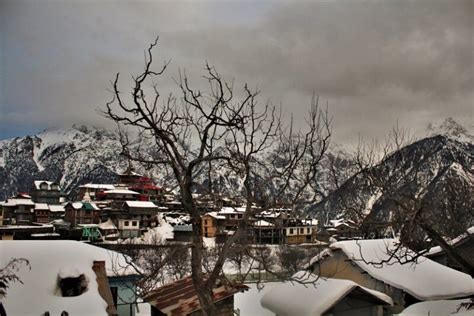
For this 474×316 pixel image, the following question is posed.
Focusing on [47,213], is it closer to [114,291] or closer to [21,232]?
[21,232]

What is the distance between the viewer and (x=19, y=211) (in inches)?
841

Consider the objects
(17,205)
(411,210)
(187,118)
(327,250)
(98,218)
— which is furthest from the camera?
(98,218)

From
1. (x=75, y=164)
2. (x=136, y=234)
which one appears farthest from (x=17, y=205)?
(x=75, y=164)

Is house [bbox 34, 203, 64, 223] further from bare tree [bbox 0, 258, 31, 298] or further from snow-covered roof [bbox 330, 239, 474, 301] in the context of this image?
snow-covered roof [bbox 330, 239, 474, 301]

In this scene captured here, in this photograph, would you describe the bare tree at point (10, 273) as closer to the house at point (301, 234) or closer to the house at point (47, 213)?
the house at point (47, 213)

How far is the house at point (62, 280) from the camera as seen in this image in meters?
6.18

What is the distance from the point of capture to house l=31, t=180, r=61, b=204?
28266 millimetres

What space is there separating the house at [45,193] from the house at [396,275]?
2349 centimetres

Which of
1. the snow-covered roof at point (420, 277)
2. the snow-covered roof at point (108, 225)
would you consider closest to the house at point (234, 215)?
the snow-covered roof at point (420, 277)

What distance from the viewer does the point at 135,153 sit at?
449 centimetres

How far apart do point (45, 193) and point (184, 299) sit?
2562 cm

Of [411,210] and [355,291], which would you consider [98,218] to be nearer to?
[355,291]

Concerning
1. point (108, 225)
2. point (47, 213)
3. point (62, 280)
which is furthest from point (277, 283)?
point (47, 213)

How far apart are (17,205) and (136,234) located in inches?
241
